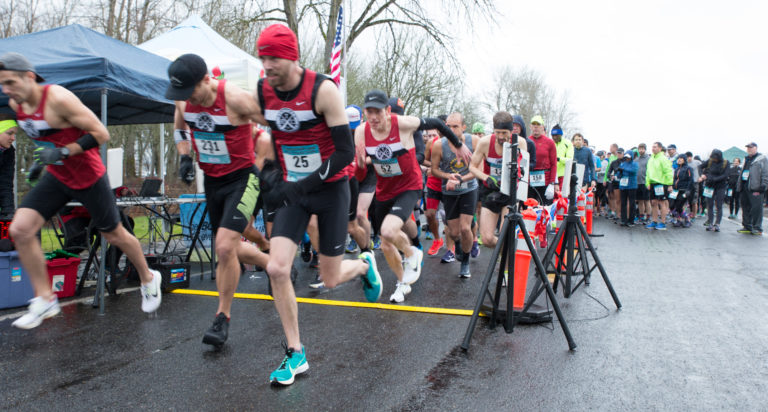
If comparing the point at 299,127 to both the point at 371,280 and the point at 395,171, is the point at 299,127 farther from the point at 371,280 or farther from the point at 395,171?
the point at 395,171

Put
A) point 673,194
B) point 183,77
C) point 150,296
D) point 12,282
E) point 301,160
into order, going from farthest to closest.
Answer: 1. point 673,194
2. point 12,282
3. point 150,296
4. point 183,77
5. point 301,160

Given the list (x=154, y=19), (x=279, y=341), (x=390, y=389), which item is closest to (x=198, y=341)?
(x=279, y=341)

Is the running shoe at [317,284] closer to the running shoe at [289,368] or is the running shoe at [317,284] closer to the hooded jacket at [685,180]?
the running shoe at [289,368]

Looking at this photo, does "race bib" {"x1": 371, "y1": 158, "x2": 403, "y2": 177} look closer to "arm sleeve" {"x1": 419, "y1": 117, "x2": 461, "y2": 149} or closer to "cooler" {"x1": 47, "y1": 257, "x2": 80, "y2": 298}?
"arm sleeve" {"x1": 419, "y1": 117, "x2": 461, "y2": 149}

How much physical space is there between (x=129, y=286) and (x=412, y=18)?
1287 cm

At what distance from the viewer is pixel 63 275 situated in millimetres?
5781

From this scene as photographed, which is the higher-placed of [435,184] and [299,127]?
[299,127]

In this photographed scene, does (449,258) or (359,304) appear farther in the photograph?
(449,258)

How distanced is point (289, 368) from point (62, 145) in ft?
8.78

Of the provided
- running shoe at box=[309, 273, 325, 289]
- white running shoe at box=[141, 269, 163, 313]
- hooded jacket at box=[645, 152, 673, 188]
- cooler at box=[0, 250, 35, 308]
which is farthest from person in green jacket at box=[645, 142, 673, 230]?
cooler at box=[0, 250, 35, 308]

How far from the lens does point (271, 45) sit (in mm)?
3195

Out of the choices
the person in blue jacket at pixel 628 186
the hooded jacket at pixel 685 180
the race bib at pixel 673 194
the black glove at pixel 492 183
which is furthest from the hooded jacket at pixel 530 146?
the hooded jacket at pixel 685 180

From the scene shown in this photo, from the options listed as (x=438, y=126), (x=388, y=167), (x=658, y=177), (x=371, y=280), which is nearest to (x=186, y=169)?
(x=371, y=280)

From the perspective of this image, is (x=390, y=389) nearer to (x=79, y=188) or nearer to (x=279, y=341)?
(x=279, y=341)
